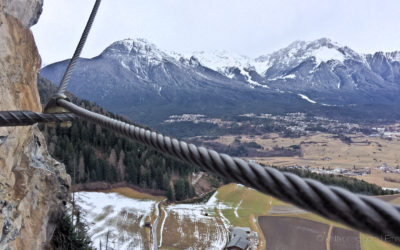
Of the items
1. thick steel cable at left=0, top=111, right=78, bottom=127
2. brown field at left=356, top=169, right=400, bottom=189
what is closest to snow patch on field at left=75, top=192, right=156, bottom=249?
thick steel cable at left=0, top=111, right=78, bottom=127

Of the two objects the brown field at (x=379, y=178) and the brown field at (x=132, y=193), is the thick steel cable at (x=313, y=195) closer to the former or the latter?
the brown field at (x=132, y=193)

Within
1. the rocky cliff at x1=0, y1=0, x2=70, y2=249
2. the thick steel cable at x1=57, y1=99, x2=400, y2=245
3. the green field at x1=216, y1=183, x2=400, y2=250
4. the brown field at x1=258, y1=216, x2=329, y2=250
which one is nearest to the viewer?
the thick steel cable at x1=57, y1=99, x2=400, y2=245

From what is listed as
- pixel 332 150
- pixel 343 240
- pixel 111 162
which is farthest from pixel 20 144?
pixel 332 150

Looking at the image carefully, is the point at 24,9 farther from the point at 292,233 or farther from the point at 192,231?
the point at 292,233

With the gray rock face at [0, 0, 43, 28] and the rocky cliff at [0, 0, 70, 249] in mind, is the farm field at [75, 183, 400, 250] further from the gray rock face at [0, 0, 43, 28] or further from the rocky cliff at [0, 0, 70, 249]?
the gray rock face at [0, 0, 43, 28]

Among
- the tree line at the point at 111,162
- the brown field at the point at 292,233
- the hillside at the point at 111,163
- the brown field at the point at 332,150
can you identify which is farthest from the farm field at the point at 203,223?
the brown field at the point at 332,150

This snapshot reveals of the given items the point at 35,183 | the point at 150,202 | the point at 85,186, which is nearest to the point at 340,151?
the point at 150,202
